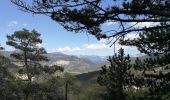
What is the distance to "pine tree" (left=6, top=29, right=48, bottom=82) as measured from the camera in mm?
50844

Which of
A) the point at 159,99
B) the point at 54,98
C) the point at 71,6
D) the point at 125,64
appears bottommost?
the point at 54,98

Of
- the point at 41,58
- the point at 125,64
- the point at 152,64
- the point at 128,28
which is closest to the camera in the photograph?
the point at 128,28

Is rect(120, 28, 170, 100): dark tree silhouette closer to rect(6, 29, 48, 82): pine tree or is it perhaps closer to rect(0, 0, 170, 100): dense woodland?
rect(0, 0, 170, 100): dense woodland

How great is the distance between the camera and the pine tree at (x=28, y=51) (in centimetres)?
5084

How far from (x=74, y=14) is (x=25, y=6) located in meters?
1.80

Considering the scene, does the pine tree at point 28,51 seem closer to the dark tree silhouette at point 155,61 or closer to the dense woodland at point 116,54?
the dense woodland at point 116,54

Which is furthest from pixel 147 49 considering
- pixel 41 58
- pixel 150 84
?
pixel 41 58

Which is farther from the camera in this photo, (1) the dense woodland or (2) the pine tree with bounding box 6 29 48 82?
(2) the pine tree with bounding box 6 29 48 82

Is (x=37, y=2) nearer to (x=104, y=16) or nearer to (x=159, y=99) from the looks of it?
(x=104, y=16)

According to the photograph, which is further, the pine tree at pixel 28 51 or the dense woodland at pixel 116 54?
the pine tree at pixel 28 51

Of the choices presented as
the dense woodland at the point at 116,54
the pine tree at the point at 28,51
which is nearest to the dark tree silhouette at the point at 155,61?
the dense woodland at the point at 116,54

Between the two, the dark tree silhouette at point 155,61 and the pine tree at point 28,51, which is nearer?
the dark tree silhouette at point 155,61

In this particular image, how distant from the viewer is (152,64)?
2230 cm

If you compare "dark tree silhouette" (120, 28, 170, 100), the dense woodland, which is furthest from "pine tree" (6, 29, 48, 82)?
"dark tree silhouette" (120, 28, 170, 100)
